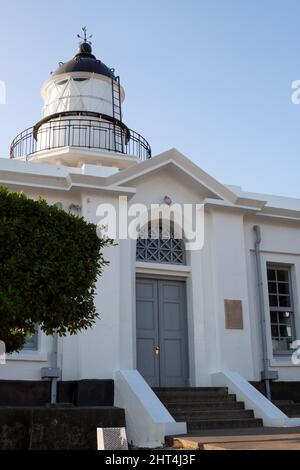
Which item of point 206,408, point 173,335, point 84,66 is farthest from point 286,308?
point 84,66

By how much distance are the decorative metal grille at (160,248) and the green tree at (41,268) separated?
14.4 feet

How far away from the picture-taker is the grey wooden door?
466 inches

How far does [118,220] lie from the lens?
11812 millimetres

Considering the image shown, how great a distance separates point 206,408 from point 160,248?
344 cm

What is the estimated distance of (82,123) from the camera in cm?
1617

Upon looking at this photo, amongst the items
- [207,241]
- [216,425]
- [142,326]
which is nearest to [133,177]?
[207,241]

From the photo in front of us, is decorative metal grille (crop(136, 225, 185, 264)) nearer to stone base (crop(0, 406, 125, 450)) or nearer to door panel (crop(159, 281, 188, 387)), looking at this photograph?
door panel (crop(159, 281, 188, 387))

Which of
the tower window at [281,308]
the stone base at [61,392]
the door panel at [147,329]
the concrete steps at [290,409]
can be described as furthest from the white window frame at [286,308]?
the stone base at [61,392]

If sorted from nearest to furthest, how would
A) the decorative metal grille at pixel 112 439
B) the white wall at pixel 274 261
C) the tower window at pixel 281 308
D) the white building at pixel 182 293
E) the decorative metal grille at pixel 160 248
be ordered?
1. the decorative metal grille at pixel 112 439
2. the white building at pixel 182 293
3. the decorative metal grille at pixel 160 248
4. the white wall at pixel 274 261
5. the tower window at pixel 281 308

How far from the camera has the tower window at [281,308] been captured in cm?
1328

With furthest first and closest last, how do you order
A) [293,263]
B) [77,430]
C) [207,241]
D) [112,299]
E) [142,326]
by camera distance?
[293,263]
[207,241]
[142,326]
[112,299]
[77,430]

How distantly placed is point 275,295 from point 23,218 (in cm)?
758

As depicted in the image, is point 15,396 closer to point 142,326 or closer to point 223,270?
point 142,326

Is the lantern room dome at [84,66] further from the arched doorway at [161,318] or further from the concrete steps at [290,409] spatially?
the concrete steps at [290,409]
